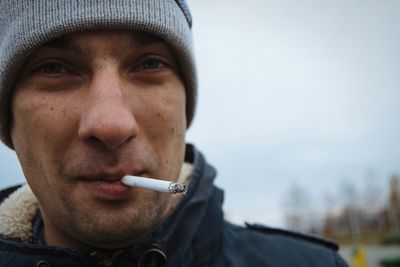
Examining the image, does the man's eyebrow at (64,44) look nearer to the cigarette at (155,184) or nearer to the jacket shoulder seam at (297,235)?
the cigarette at (155,184)

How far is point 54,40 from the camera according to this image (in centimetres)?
149

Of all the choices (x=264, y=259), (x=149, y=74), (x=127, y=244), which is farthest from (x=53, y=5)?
(x=264, y=259)

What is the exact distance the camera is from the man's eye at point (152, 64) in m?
1.56

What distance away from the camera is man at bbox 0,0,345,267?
1317mm

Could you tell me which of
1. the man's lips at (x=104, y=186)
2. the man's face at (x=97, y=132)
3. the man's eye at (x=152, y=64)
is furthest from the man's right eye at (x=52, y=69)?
the man's lips at (x=104, y=186)

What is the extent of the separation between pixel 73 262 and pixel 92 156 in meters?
0.44

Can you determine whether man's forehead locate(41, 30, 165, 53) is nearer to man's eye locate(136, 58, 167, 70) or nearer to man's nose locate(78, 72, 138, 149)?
man's eye locate(136, 58, 167, 70)

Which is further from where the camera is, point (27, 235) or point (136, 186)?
point (27, 235)

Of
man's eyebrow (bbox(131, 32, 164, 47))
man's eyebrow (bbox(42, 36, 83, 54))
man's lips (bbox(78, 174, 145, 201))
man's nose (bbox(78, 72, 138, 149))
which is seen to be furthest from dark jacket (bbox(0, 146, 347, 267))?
man's eyebrow (bbox(42, 36, 83, 54))

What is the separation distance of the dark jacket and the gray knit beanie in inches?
26.2

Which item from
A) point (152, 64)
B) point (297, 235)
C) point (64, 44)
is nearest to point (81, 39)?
point (64, 44)

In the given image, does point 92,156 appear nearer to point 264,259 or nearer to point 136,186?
point 136,186

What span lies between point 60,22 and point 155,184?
82 cm

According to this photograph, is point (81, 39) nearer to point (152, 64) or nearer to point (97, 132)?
point (152, 64)
